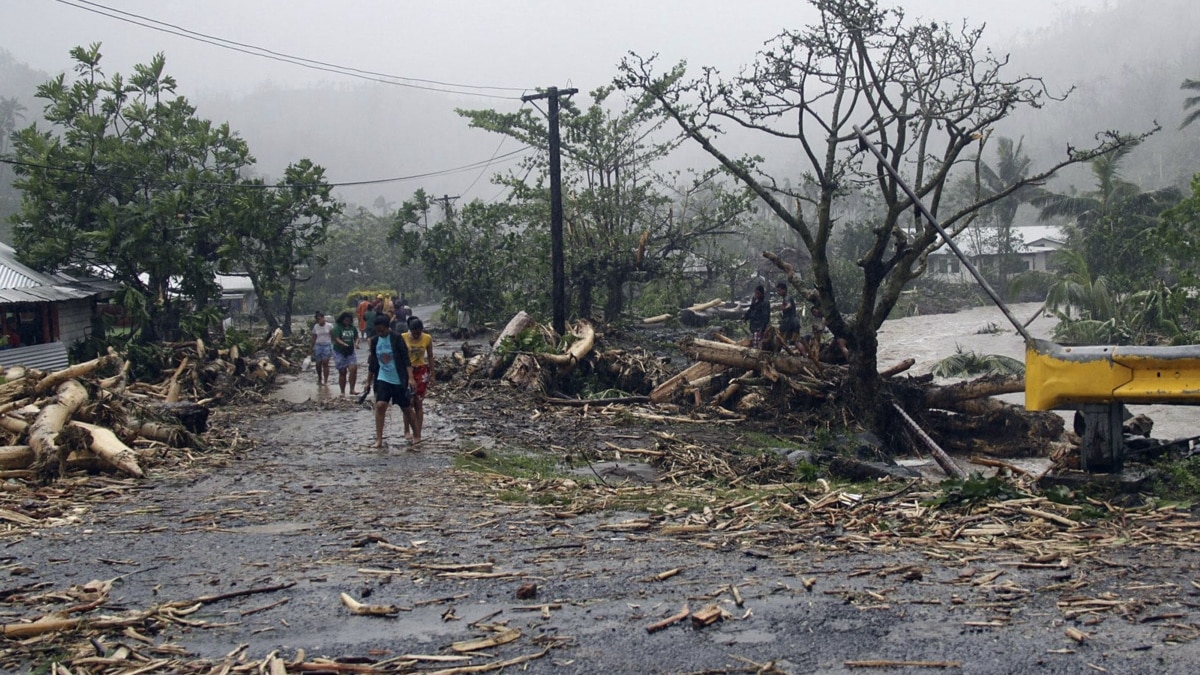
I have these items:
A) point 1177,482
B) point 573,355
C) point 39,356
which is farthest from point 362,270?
point 1177,482

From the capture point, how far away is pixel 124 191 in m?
23.9

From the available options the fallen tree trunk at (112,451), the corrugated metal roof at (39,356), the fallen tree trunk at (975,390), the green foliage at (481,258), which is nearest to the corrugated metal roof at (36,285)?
the corrugated metal roof at (39,356)

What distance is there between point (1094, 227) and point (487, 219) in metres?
23.2

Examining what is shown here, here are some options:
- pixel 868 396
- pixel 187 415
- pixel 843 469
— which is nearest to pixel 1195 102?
pixel 868 396

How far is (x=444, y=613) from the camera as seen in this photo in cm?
472

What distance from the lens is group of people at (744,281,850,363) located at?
1459cm

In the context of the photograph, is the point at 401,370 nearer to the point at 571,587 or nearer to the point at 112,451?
the point at 112,451

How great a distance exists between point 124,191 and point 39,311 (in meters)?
4.05

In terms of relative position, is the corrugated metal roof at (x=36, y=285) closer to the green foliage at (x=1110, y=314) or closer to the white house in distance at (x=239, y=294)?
the white house in distance at (x=239, y=294)

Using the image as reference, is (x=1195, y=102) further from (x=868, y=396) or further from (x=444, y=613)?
(x=444, y=613)

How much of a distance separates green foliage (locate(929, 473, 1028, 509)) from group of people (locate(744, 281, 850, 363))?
7.66 m

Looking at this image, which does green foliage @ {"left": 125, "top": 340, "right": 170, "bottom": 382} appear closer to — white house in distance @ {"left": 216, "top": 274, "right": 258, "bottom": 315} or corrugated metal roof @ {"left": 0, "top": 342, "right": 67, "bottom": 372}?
corrugated metal roof @ {"left": 0, "top": 342, "right": 67, "bottom": 372}

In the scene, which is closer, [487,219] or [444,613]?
[444,613]

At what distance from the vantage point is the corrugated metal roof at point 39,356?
1922 cm
